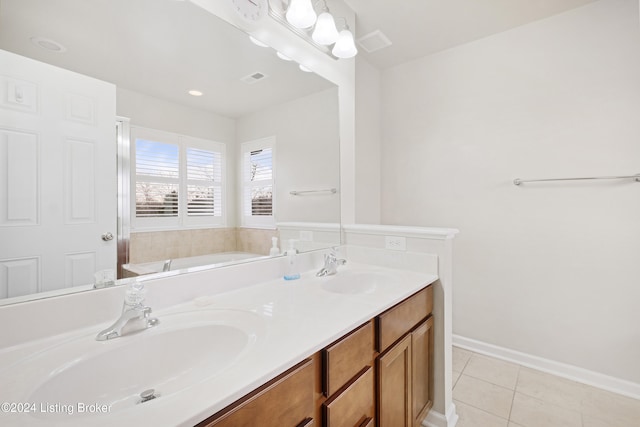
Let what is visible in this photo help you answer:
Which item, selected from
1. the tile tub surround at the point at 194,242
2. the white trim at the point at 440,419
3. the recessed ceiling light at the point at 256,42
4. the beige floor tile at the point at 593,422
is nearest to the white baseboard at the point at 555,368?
the beige floor tile at the point at 593,422

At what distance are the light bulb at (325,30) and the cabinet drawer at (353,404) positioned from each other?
167 cm

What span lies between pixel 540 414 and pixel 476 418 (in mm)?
378

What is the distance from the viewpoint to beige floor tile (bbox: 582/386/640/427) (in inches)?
60.6

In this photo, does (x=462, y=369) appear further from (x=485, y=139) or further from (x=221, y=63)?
(x=221, y=63)

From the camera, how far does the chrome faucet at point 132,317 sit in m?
0.78

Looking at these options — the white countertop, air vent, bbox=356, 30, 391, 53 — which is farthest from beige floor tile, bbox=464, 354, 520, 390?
air vent, bbox=356, 30, 391, 53

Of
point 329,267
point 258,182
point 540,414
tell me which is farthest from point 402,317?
point 540,414

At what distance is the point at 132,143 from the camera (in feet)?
3.14

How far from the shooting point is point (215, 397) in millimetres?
541

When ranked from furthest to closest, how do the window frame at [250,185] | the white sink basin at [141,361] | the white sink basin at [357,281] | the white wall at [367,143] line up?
the white wall at [367,143]
the white sink basin at [357,281]
the window frame at [250,185]
the white sink basin at [141,361]

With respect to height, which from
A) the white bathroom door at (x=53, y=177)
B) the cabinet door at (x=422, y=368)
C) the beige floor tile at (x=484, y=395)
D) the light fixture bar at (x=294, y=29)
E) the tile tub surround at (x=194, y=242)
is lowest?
the beige floor tile at (x=484, y=395)

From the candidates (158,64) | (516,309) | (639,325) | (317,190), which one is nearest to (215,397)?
(158,64)

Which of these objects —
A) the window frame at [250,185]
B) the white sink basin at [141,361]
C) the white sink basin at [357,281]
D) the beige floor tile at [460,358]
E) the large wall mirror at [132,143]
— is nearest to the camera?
the white sink basin at [141,361]

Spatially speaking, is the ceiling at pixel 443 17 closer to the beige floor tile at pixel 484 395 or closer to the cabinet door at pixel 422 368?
the cabinet door at pixel 422 368
